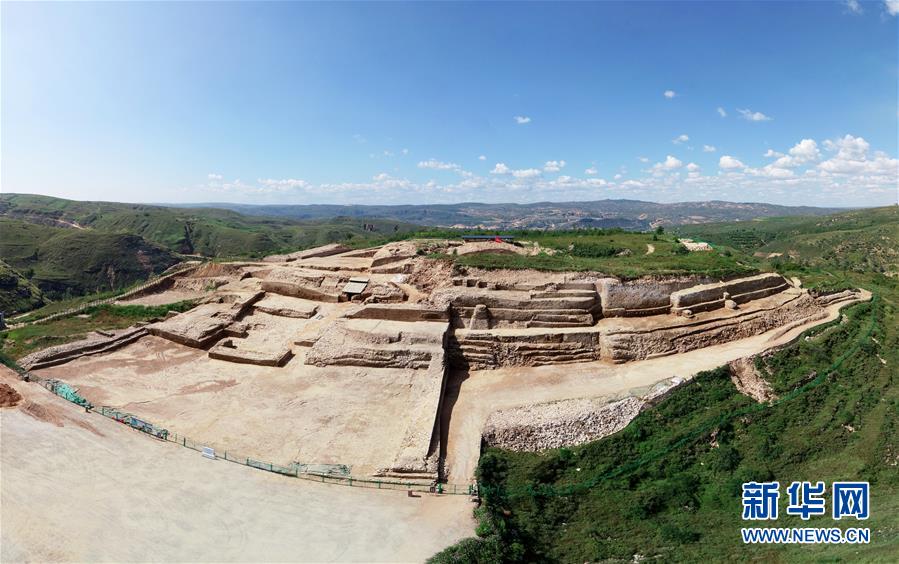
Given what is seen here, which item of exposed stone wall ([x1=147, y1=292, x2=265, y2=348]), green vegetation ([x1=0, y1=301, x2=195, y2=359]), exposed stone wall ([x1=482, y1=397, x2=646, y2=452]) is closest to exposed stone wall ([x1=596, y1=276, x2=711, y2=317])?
exposed stone wall ([x1=482, y1=397, x2=646, y2=452])

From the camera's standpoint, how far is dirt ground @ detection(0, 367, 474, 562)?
9.02 m

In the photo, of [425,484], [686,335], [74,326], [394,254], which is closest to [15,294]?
[74,326]

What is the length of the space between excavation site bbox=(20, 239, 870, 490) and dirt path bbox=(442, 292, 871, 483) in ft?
0.29

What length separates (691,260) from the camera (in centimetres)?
2595

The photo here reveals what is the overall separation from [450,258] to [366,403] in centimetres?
1302

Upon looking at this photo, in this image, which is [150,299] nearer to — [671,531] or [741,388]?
[671,531]

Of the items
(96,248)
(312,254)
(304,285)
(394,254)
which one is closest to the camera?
(304,285)

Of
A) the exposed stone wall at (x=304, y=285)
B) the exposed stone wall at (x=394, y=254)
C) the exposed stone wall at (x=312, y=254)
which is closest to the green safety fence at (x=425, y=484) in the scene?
the exposed stone wall at (x=304, y=285)

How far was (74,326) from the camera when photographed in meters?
23.1

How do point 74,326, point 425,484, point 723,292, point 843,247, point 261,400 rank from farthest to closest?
point 843,247 < point 723,292 < point 74,326 < point 261,400 < point 425,484

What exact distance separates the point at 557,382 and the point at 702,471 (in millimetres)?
5959

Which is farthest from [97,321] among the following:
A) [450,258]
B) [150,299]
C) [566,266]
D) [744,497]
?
[744,497]

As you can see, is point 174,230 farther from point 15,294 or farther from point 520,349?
point 520,349

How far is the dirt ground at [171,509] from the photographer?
902 cm
